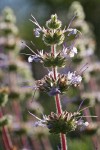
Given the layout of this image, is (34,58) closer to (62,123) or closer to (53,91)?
(53,91)

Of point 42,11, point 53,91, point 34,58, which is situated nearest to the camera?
point 53,91

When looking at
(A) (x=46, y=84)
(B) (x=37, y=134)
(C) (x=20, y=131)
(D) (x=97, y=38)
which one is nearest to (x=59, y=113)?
(A) (x=46, y=84)

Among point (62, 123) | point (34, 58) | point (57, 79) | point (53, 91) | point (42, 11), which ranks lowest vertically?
point (62, 123)

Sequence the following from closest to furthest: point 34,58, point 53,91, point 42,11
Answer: point 53,91
point 34,58
point 42,11

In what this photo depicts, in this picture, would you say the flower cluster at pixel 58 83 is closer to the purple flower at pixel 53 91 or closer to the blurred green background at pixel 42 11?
the purple flower at pixel 53 91

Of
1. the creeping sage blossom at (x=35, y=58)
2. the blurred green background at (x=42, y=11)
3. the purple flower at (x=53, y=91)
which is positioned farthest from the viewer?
the blurred green background at (x=42, y=11)

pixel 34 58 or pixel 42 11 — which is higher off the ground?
pixel 42 11

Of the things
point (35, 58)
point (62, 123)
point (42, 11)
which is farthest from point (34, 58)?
point (42, 11)

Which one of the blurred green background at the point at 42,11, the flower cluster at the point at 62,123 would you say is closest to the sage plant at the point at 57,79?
the flower cluster at the point at 62,123

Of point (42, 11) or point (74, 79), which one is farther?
point (42, 11)

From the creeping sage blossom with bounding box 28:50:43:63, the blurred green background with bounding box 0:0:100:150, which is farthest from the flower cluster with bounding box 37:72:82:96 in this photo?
the blurred green background with bounding box 0:0:100:150

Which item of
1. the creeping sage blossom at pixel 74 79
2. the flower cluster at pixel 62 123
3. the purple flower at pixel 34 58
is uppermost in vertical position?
the purple flower at pixel 34 58
